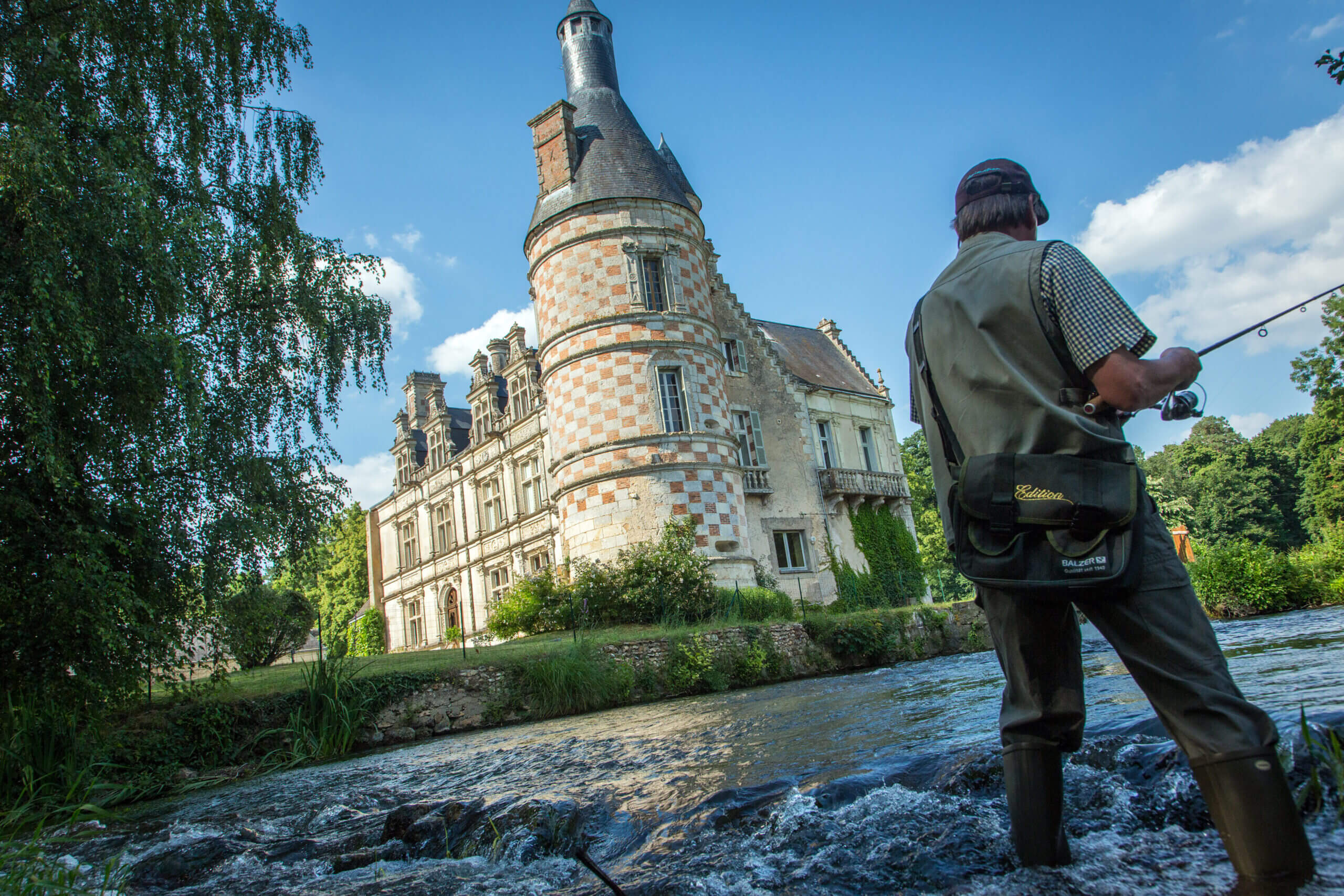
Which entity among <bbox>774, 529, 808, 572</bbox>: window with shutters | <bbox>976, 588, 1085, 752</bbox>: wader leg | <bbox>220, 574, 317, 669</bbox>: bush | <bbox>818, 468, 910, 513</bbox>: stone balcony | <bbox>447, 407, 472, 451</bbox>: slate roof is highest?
<bbox>447, 407, 472, 451</bbox>: slate roof

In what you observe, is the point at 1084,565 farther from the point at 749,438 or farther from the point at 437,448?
the point at 437,448

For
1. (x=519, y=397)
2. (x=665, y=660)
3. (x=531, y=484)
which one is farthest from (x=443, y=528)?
(x=665, y=660)

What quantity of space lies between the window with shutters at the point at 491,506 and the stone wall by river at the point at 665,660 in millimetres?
17170

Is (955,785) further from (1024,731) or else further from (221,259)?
(221,259)

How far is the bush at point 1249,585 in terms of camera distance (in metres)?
15.9

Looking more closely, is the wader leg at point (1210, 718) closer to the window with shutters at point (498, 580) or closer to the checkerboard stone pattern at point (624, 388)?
the checkerboard stone pattern at point (624, 388)

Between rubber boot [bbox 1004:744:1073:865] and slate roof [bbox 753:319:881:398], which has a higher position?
slate roof [bbox 753:319:881:398]

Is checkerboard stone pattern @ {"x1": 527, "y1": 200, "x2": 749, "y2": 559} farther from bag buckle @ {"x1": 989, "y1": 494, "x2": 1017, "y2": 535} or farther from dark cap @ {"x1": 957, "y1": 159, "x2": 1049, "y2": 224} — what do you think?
bag buckle @ {"x1": 989, "y1": 494, "x2": 1017, "y2": 535}

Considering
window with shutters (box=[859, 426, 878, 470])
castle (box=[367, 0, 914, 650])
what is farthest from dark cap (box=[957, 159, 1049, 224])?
window with shutters (box=[859, 426, 878, 470])

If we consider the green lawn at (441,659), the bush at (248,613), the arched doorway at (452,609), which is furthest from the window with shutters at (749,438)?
the bush at (248,613)

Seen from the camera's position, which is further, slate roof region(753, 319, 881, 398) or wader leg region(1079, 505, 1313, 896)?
slate roof region(753, 319, 881, 398)

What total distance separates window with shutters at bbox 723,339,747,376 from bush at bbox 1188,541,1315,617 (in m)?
14.5

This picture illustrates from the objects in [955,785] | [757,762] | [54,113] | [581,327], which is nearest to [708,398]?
[581,327]

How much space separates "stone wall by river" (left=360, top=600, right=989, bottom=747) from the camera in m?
11.2
